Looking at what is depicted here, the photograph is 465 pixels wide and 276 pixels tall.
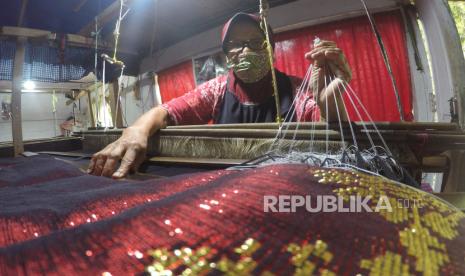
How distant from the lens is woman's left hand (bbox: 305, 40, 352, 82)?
99cm

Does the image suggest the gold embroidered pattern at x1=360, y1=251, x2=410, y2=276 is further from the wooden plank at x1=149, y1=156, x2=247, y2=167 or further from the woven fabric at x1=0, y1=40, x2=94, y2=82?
the woven fabric at x1=0, y1=40, x2=94, y2=82

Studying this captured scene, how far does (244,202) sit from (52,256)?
244 mm

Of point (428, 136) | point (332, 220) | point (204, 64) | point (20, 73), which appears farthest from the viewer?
point (204, 64)

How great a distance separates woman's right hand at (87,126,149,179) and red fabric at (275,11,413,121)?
336cm

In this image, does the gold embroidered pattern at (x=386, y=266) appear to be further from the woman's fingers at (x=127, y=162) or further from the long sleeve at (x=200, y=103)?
the long sleeve at (x=200, y=103)

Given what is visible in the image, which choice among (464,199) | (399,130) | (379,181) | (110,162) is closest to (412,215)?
(379,181)

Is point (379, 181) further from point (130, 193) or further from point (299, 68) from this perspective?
point (299, 68)

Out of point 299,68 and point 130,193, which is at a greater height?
point 299,68

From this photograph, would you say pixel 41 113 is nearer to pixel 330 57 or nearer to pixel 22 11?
pixel 22 11

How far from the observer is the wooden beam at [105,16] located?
3.57 m

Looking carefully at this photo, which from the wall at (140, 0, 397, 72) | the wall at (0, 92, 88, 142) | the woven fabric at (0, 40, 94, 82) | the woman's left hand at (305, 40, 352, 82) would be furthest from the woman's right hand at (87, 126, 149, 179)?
the wall at (0, 92, 88, 142)

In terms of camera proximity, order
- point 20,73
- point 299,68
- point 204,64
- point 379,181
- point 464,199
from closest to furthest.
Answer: point 379,181 < point 464,199 < point 20,73 < point 299,68 < point 204,64

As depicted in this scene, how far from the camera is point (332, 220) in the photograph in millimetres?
354

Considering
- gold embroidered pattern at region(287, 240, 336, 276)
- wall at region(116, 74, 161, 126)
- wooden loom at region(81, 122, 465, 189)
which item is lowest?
gold embroidered pattern at region(287, 240, 336, 276)
